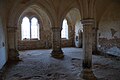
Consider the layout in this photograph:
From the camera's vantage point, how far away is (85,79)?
4.87 m

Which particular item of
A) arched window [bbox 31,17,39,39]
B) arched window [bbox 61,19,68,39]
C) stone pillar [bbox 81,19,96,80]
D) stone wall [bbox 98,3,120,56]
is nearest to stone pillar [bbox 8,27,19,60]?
stone pillar [bbox 81,19,96,80]

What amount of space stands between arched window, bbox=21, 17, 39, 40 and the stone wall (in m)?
6.83

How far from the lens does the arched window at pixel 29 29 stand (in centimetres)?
1471

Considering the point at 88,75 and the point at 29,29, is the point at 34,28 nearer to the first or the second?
the point at 29,29

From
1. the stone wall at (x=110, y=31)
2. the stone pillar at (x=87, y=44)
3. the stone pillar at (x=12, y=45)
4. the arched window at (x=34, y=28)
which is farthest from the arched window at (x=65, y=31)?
the stone pillar at (x=87, y=44)

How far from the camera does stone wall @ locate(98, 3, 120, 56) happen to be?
919cm

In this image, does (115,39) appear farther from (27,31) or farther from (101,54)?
(27,31)

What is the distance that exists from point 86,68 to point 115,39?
16.6 ft

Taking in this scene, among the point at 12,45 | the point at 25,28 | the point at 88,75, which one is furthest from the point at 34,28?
the point at 88,75

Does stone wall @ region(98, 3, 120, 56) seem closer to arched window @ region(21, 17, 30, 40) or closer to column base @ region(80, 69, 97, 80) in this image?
column base @ region(80, 69, 97, 80)

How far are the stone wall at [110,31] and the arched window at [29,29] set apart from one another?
6.83m

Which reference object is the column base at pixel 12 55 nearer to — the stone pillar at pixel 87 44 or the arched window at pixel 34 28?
the stone pillar at pixel 87 44

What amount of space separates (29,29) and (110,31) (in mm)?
8226

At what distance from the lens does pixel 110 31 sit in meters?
9.88
